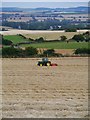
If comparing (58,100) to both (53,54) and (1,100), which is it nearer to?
(1,100)

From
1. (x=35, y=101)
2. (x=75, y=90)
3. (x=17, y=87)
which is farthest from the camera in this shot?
(x=17, y=87)

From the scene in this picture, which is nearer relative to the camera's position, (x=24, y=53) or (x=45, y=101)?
(x=45, y=101)

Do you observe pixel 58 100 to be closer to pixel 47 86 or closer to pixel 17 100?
pixel 17 100

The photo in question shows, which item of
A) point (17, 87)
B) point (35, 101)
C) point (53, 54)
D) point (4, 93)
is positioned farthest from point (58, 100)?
point (53, 54)

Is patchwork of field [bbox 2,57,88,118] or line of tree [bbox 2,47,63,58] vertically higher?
patchwork of field [bbox 2,57,88,118]

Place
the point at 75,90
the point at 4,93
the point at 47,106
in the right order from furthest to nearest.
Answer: the point at 75,90 → the point at 4,93 → the point at 47,106

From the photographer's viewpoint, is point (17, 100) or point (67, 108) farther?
point (17, 100)

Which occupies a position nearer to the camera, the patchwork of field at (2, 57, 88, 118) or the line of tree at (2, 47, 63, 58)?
the patchwork of field at (2, 57, 88, 118)

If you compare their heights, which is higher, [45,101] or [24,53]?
[45,101]

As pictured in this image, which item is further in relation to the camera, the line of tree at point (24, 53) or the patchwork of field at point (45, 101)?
the line of tree at point (24, 53)

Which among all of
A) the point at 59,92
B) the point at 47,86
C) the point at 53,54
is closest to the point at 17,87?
the point at 47,86

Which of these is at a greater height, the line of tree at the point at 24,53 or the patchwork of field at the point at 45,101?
the patchwork of field at the point at 45,101
